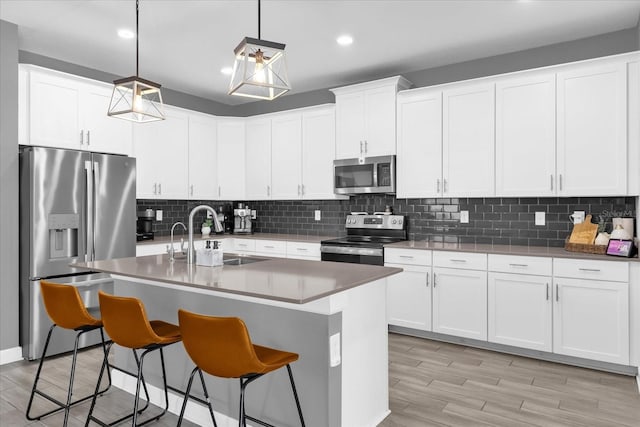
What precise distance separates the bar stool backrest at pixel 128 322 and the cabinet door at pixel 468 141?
314 cm

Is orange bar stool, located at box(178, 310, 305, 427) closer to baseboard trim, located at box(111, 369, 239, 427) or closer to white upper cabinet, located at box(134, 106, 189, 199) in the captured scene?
baseboard trim, located at box(111, 369, 239, 427)

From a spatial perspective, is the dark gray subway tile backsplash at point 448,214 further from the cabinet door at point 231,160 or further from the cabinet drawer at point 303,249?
the cabinet drawer at point 303,249

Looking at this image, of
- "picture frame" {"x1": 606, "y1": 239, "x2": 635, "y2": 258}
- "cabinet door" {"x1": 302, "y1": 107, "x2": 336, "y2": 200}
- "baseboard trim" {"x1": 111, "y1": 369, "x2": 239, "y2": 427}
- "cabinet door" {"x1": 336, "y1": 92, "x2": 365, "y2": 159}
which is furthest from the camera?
"cabinet door" {"x1": 302, "y1": 107, "x2": 336, "y2": 200}

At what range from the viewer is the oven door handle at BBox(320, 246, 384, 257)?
173 inches

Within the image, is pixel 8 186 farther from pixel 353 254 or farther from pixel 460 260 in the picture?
pixel 460 260

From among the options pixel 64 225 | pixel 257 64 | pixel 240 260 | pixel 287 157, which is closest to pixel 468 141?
pixel 287 157

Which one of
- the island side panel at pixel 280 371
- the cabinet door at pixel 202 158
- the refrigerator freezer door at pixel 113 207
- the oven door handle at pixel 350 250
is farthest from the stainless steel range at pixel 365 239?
the island side panel at pixel 280 371

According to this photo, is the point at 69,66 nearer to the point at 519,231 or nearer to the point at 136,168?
the point at 136,168

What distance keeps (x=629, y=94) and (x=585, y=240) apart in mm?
1217

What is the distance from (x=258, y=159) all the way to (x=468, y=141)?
9.11 feet

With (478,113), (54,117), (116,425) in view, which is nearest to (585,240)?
(478,113)

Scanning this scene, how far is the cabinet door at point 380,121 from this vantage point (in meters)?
4.61

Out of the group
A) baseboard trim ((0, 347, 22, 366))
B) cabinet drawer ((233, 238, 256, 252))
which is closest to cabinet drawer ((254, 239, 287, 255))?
cabinet drawer ((233, 238, 256, 252))

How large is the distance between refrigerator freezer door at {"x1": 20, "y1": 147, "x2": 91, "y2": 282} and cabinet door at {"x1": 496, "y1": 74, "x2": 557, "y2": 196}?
3881mm
